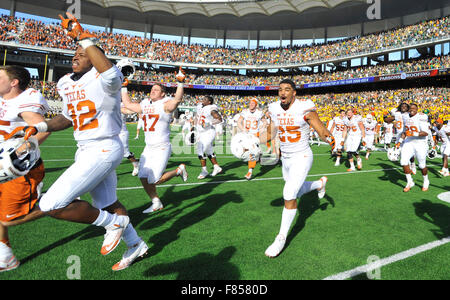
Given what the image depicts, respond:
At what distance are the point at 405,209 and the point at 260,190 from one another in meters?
3.12

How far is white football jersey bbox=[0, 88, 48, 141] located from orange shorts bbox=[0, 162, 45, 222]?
72 centimetres

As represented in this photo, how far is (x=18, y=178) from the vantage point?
275 centimetres

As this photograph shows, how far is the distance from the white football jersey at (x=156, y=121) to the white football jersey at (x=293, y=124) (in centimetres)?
205

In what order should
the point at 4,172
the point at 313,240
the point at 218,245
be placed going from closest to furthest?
1. the point at 4,172
2. the point at 218,245
3. the point at 313,240

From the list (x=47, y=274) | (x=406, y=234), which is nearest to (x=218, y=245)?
(x=47, y=274)

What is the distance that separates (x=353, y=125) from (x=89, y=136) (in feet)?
34.5

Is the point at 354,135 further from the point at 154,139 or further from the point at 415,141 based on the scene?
the point at 154,139

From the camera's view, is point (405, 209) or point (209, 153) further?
point (209, 153)

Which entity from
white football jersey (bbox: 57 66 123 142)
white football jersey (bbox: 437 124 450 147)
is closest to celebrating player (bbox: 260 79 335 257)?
white football jersey (bbox: 57 66 123 142)

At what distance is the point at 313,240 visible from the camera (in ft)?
12.2

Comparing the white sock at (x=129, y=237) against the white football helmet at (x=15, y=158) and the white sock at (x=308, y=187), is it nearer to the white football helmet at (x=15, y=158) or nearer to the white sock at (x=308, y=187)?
the white football helmet at (x=15, y=158)
